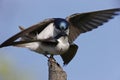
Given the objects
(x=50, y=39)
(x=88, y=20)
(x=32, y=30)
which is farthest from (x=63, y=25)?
(x=88, y=20)

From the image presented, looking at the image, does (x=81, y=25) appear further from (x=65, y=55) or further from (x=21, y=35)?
(x=21, y=35)

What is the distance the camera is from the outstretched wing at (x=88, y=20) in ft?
10.1

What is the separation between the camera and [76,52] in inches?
106

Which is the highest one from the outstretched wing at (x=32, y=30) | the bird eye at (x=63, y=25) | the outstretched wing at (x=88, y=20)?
the outstretched wing at (x=32, y=30)

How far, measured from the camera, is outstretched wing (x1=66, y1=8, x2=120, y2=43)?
3.07 metres

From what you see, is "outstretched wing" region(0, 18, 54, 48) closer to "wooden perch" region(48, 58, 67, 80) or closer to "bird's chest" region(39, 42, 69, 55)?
"bird's chest" region(39, 42, 69, 55)

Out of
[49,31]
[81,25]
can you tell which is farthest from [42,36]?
[81,25]

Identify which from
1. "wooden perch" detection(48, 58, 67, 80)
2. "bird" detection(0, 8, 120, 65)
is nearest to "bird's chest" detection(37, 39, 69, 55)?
"bird" detection(0, 8, 120, 65)

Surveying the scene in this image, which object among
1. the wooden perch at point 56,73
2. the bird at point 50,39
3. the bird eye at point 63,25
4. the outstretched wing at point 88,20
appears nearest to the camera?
the wooden perch at point 56,73

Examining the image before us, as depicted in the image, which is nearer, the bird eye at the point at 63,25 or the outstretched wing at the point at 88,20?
the bird eye at the point at 63,25

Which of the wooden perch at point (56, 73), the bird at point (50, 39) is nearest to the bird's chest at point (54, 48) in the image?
the bird at point (50, 39)

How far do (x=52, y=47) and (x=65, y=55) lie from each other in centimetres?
22

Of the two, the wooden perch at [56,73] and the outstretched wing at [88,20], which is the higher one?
the wooden perch at [56,73]

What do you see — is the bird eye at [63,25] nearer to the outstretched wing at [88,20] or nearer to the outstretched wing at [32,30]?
the outstretched wing at [32,30]
